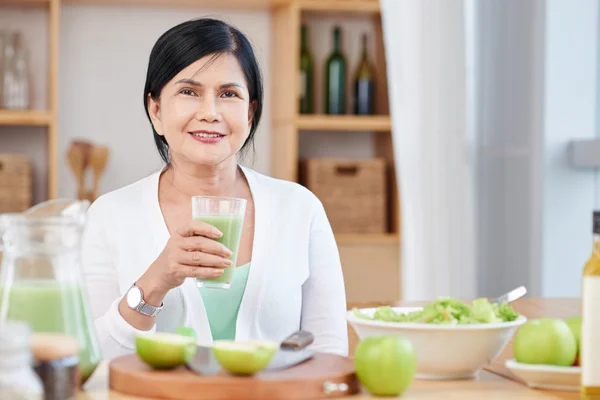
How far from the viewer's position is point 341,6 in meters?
4.14

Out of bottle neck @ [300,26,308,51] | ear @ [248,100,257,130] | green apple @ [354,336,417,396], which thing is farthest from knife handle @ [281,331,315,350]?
bottle neck @ [300,26,308,51]

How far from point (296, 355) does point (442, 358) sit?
0.20m

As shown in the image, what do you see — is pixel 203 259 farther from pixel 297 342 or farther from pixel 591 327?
pixel 591 327

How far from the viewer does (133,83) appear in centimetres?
421

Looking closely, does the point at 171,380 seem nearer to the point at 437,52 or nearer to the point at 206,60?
the point at 206,60

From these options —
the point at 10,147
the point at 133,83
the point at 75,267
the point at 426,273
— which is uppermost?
the point at 133,83

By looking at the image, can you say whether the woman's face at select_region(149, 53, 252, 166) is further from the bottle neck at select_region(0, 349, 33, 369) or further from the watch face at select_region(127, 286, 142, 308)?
the bottle neck at select_region(0, 349, 33, 369)

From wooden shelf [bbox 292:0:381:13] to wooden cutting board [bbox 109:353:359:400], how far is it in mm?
3035

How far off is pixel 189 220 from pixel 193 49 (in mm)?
347

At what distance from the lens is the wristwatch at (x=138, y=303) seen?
1658 millimetres

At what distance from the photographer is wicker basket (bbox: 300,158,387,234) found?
412 centimetres

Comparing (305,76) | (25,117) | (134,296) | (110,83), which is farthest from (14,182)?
(134,296)

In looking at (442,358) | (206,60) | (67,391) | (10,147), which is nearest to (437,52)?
(10,147)

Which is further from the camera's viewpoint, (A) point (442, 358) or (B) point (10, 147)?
(B) point (10, 147)
